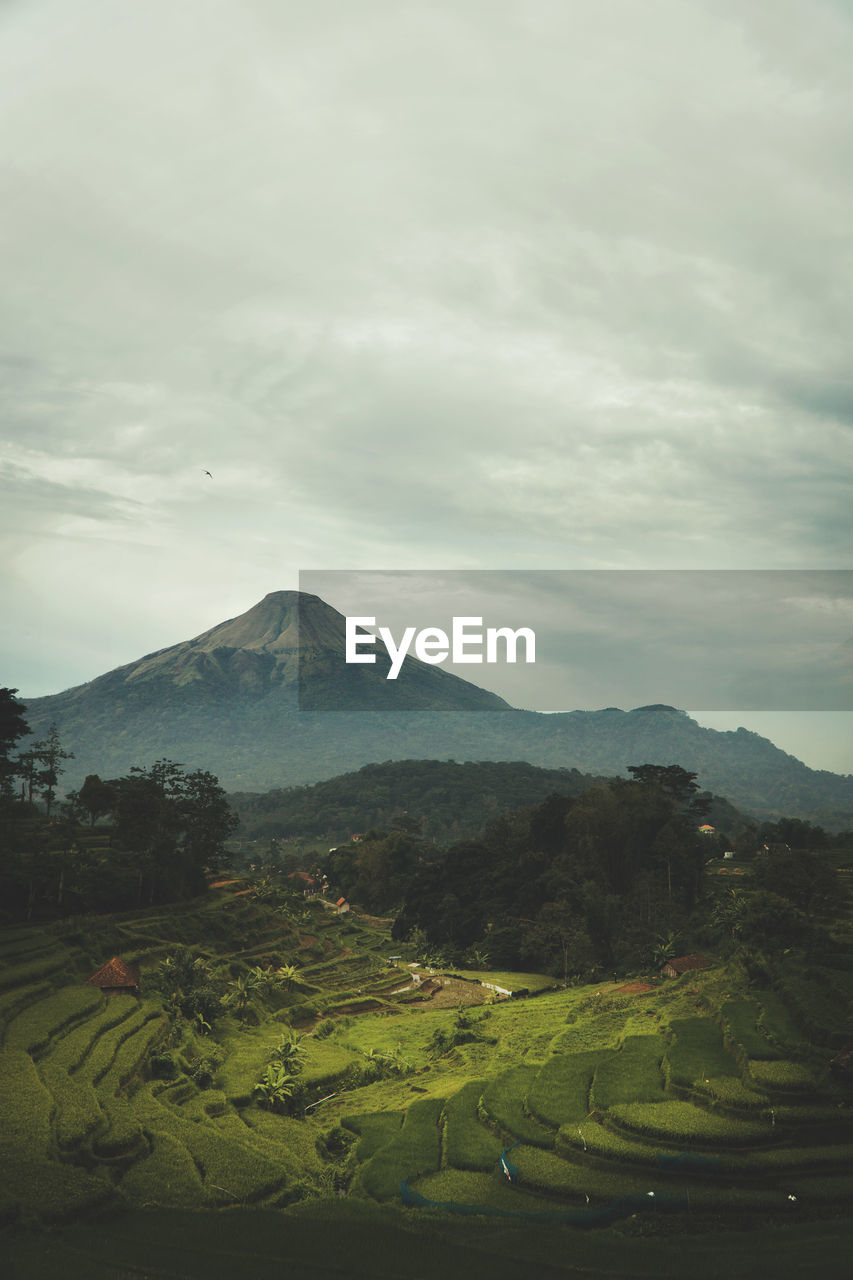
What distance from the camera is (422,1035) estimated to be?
34.5 meters

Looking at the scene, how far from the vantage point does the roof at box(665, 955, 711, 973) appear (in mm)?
42875

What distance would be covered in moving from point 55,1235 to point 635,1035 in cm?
1913

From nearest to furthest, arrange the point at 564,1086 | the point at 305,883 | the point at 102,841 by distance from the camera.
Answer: the point at 564,1086, the point at 102,841, the point at 305,883

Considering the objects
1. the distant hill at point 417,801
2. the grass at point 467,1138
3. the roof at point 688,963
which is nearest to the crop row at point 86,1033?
the grass at point 467,1138

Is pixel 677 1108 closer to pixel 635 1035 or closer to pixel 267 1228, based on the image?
pixel 635 1035

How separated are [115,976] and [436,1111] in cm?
1739

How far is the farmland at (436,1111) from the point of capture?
1588cm

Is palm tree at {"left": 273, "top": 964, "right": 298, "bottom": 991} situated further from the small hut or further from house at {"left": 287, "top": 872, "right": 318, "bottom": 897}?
house at {"left": 287, "top": 872, "right": 318, "bottom": 897}

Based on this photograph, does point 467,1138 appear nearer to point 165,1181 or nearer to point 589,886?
point 165,1181

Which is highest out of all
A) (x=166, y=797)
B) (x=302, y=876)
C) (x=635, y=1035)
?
(x=166, y=797)

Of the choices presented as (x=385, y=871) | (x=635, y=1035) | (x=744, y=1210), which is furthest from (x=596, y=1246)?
(x=385, y=871)

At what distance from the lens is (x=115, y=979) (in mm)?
33719

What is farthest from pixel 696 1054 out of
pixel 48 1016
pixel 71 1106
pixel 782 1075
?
pixel 48 1016

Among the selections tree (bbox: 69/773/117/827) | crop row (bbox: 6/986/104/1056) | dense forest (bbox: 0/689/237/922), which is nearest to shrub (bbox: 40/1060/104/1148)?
crop row (bbox: 6/986/104/1056)
